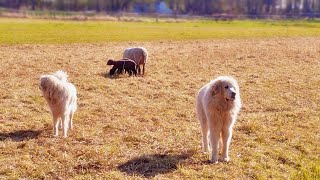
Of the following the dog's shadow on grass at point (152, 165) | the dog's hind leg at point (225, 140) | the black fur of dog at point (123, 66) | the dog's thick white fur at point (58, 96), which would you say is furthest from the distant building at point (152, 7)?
the dog's hind leg at point (225, 140)

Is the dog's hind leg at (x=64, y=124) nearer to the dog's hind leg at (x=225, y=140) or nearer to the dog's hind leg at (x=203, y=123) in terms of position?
the dog's hind leg at (x=203, y=123)

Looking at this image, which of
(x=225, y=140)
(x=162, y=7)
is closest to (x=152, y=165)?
(x=225, y=140)

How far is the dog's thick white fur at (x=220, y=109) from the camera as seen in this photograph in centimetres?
803

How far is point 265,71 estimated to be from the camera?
67.3 ft

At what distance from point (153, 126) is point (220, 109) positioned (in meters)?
3.09

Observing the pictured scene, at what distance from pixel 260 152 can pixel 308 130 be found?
228 centimetres

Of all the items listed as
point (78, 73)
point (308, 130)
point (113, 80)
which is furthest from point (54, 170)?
point (78, 73)

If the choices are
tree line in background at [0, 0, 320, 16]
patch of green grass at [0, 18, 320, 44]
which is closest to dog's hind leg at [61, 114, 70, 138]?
patch of green grass at [0, 18, 320, 44]

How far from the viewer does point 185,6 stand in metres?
136

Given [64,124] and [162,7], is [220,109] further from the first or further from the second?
[162,7]

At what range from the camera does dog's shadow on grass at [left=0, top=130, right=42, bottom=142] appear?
382 inches

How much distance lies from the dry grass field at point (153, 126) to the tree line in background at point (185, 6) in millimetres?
101945

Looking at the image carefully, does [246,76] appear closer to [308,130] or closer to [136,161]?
[308,130]

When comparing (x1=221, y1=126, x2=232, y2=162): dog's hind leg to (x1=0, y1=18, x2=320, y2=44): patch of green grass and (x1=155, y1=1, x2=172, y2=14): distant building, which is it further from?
(x1=155, y1=1, x2=172, y2=14): distant building
